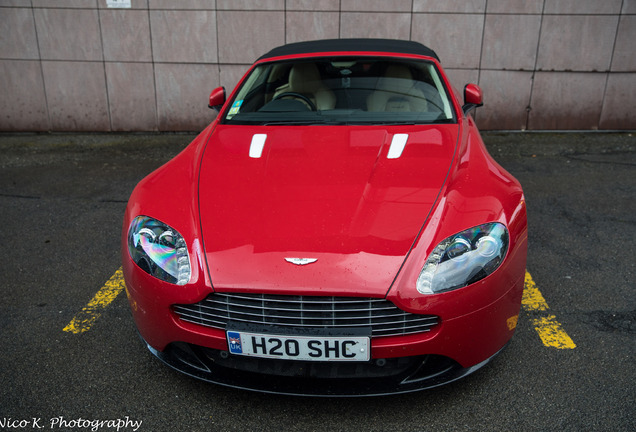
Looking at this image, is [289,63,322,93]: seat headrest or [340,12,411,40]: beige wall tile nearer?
[289,63,322,93]: seat headrest

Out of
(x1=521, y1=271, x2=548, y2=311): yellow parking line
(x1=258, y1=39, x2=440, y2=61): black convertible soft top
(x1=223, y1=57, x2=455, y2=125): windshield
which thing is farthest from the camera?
(x1=258, y1=39, x2=440, y2=61): black convertible soft top

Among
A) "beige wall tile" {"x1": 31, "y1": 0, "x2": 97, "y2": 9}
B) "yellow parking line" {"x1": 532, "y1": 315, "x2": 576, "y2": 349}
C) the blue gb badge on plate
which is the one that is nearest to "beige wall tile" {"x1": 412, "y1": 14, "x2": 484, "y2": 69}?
"beige wall tile" {"x1": 31, "y1": 0, "x2": 97, "y2": 9}

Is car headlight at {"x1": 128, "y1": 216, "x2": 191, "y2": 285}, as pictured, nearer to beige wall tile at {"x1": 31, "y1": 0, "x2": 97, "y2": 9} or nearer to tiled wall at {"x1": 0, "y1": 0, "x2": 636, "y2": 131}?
tiled wall at {"x1": 0, "y1": 0, "x2": 636, "y2": 131}

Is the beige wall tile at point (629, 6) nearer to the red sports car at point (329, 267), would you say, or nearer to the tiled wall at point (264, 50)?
the tiled wall at point (264, 50)

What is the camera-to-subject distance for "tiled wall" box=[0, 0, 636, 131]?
6789 millimetres

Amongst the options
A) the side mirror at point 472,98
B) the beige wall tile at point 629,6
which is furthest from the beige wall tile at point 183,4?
the beige wall tile at point 629,6

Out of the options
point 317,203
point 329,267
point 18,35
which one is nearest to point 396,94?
point 317,203

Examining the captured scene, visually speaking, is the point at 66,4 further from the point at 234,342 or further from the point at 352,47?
the point at 234,342

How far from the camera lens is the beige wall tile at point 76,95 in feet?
23.5

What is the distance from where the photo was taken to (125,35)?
702 centimetres

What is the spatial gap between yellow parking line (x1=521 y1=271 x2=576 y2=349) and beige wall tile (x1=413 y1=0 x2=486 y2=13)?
15.5ft

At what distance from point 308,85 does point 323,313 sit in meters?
1.91

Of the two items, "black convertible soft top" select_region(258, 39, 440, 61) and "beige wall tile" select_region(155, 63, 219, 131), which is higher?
"black convertible soft top" select_region(258, 39, 440, 61)

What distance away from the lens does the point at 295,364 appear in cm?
197
